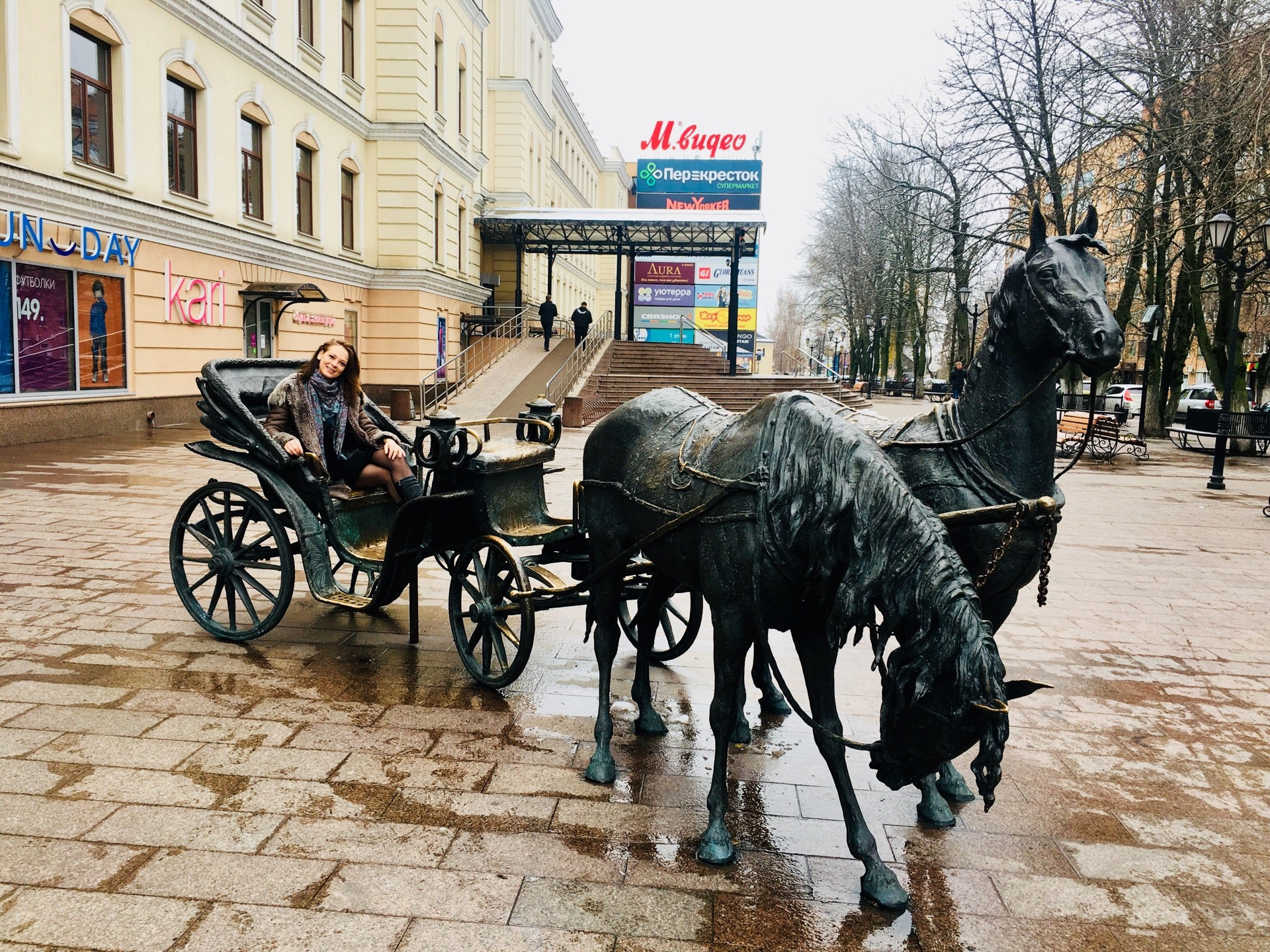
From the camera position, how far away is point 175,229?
17.1 metres

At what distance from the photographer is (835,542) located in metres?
2.94

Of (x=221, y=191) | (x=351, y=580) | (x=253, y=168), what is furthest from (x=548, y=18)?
(x=351, y=580)

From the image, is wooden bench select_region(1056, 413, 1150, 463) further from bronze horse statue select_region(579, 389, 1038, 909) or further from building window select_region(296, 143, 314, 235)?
building window select_region(296, 143, 314, 235)

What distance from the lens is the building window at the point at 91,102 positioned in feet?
48.2

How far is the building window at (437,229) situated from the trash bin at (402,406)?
20.2ft

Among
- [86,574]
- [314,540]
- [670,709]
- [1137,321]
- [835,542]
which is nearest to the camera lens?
[835,542]

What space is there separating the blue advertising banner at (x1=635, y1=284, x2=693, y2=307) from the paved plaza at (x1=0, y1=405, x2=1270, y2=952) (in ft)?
177

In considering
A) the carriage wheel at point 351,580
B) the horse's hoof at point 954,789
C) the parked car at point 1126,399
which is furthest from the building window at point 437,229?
the horse's hoof at point 954,789

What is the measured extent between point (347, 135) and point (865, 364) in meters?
32.8

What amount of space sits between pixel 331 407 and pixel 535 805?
3.00 metres

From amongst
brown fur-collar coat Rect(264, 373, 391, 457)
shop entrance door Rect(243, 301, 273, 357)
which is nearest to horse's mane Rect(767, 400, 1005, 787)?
brown fur-collar coat Rect(264, 373, 391, 457)

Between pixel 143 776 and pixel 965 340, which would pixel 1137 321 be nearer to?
pixel 965 340

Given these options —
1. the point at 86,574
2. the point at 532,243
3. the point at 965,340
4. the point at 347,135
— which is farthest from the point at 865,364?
the point at 86,574

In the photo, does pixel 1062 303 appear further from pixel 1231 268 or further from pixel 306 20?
pixel 306 20
